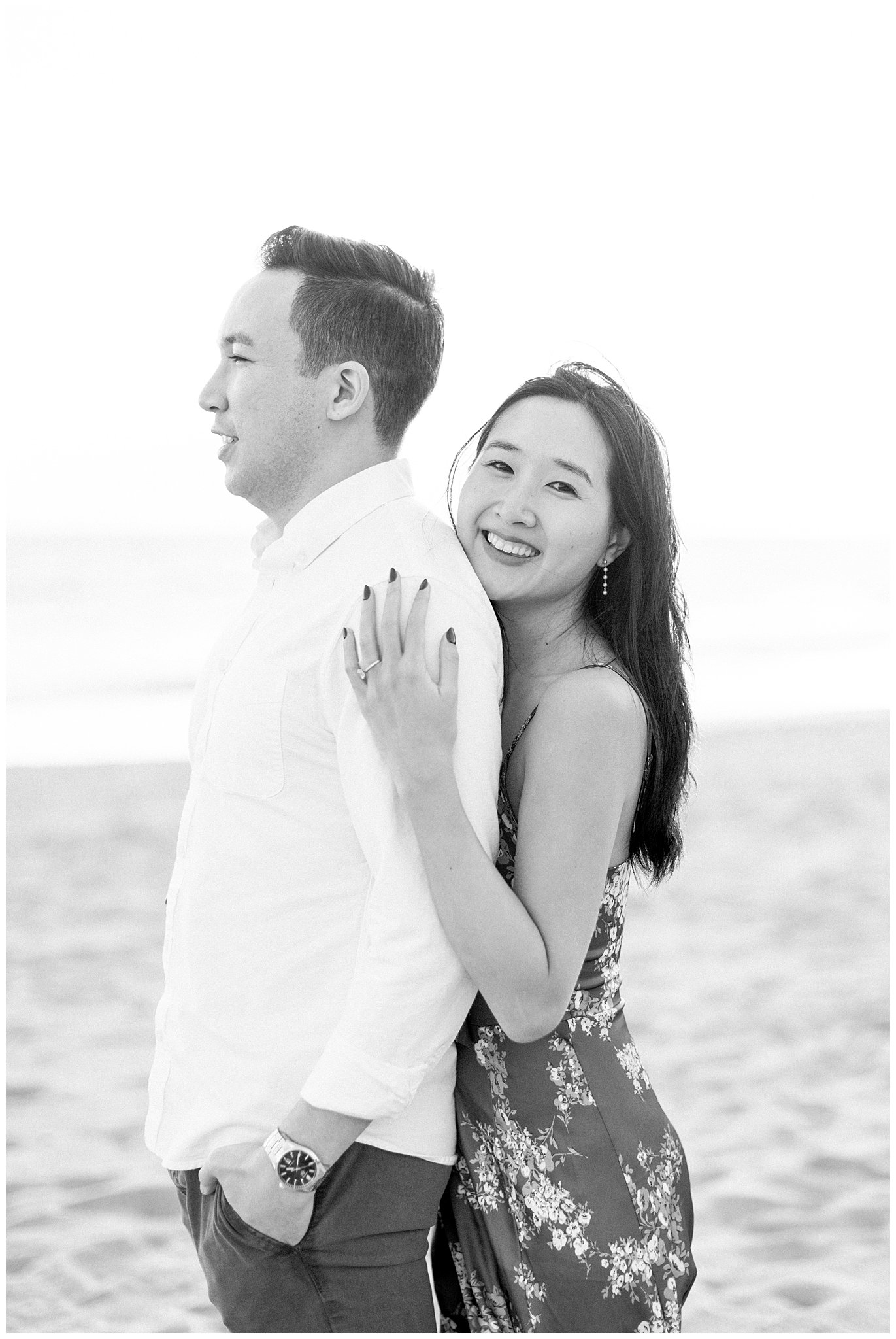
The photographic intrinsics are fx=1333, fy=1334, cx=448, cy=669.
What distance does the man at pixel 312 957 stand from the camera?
1.66m

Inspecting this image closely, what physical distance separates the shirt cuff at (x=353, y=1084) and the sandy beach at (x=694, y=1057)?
1.65 meters

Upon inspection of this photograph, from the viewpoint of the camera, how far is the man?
5.43 ft

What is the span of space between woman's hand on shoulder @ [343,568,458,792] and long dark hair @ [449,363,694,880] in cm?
38

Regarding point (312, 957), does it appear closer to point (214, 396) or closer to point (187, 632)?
point (214, 396)

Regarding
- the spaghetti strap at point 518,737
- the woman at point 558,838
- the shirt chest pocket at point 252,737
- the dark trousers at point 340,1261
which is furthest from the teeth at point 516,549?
the dark trousers at point 340,1261

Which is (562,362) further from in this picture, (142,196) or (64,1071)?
(142,196)

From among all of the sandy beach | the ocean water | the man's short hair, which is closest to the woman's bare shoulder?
the man's short hair

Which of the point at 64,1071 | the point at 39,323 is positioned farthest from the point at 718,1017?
the point at 39,323

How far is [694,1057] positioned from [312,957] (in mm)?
3595

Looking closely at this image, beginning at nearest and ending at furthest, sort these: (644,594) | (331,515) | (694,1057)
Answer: (331,515), (644,594), (694,1057)

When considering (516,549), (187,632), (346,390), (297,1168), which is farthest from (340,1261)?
(187,632)

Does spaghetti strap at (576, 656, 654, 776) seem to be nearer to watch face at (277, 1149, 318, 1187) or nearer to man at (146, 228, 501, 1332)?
man at (146, 228, 501, 1332)

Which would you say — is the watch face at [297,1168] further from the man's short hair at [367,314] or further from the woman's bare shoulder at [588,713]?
the man's short hair at [367,314]

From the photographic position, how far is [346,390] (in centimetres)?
194
